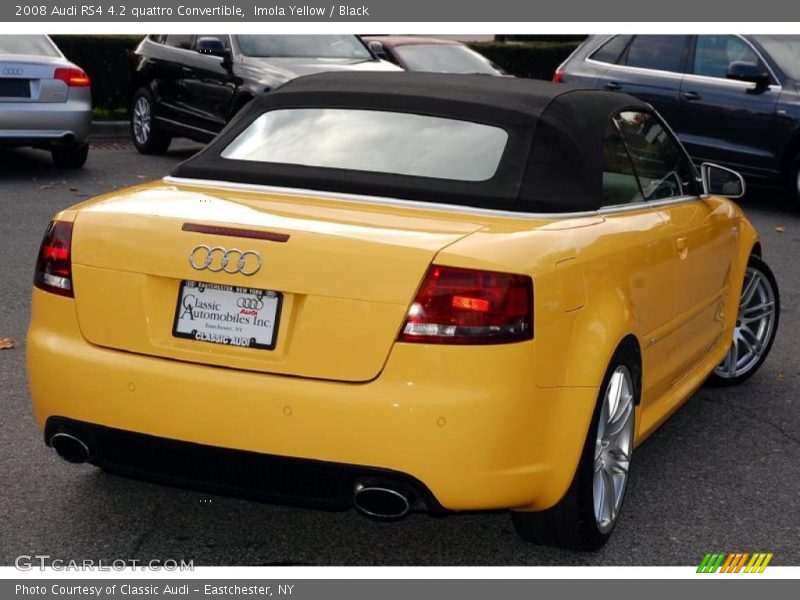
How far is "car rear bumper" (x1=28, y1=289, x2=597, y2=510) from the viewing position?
161 inches

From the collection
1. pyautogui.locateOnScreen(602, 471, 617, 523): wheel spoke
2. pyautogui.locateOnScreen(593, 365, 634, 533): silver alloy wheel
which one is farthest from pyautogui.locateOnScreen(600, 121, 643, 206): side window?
pyautogui.locateOnScreen(602, 471, 617, 523): wheel spoke

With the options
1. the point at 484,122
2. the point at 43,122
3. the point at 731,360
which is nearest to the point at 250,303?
the point at 484,122

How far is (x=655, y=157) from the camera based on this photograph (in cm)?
596

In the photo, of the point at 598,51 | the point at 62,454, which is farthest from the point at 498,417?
the point at 598,51

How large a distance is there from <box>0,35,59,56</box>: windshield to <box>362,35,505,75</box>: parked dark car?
387 cm

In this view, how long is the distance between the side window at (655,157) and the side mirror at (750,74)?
24.8 feet

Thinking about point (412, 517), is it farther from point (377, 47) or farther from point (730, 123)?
point (377, 47)

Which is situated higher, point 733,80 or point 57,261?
point 57,261

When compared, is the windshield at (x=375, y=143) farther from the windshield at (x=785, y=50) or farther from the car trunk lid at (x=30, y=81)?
the windshield at (x=785, y=50)

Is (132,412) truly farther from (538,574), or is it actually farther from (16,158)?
(16,158)

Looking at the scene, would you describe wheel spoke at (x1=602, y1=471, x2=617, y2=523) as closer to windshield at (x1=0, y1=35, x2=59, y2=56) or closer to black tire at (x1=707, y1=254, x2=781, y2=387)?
black tire at (x1=707, y1=254, x2=781, y2=387)

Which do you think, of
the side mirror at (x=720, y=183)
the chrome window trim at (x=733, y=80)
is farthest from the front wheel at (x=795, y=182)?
the side mirror at (x=720, y=183)

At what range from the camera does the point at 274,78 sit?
14180 millimetres

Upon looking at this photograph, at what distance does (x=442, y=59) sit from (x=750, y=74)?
458 cm
